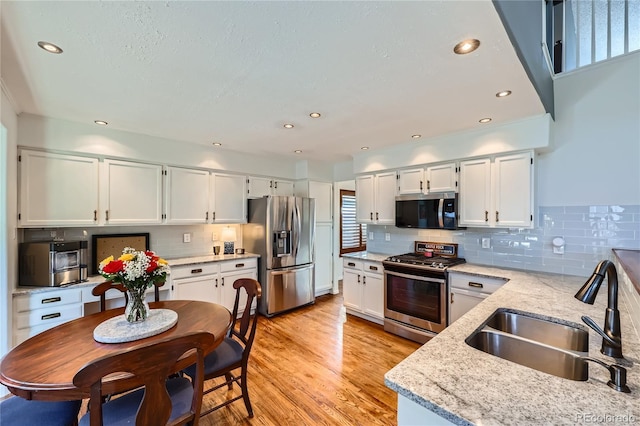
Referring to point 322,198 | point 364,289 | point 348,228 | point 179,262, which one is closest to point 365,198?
point 322,198

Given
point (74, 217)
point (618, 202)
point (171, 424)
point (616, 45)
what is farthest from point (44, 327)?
point (616, 45)

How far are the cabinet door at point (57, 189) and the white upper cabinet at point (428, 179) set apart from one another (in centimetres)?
359

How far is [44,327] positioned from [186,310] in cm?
154

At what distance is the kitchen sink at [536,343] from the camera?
1.22 metres

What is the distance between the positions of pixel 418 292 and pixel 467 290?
20.4 inches

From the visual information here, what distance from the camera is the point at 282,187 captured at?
15.4 ft

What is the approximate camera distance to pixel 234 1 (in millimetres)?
1201

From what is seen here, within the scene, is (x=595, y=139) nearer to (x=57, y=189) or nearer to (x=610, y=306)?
(x=610, y=306)

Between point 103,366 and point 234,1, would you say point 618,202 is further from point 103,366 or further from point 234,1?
point 103,366

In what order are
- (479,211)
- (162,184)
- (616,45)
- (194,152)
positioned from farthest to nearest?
(194,152), (162,184), (479,211), (616,45)

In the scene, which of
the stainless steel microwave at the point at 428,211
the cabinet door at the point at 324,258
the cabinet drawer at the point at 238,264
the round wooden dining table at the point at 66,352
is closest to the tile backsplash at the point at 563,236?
the stainless steel microwave at the point at 428,211

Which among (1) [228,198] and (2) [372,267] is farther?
(1) [228,198]

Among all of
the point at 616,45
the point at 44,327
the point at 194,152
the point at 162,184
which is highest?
the point at 616,45

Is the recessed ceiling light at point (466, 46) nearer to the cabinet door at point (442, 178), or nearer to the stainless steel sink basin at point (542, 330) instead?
the stainless steel sink basin at point (542, 330)
